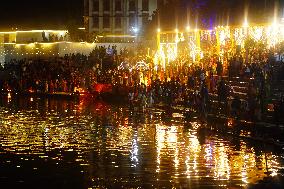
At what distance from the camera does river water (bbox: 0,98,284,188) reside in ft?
52.8

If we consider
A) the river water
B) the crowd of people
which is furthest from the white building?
the river water

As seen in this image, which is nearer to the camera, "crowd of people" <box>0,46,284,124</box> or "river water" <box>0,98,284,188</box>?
"river water" <box>0,98,284,188</box>

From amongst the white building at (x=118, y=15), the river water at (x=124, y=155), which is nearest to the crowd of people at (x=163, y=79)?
the river water at (x=124, y=155)

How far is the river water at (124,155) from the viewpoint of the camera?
52.8 ft

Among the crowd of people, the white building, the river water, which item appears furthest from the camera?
the white building

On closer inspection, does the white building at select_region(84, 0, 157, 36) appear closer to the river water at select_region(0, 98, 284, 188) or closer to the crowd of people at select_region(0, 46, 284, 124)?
the crowd of people at select_region(0, 46, 284, 124)

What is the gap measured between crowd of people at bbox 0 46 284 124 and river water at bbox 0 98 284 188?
2.20 meters

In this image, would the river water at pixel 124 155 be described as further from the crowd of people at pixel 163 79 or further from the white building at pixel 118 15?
the white building at pixel 118 15

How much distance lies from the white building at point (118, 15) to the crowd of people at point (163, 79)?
22.0 metres

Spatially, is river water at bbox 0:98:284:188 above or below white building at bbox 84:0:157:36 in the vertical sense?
below

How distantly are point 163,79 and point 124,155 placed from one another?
19292mm

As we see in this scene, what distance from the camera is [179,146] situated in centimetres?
2150

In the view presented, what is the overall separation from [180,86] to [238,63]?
3.58 meters

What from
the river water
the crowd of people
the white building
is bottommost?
the river water
